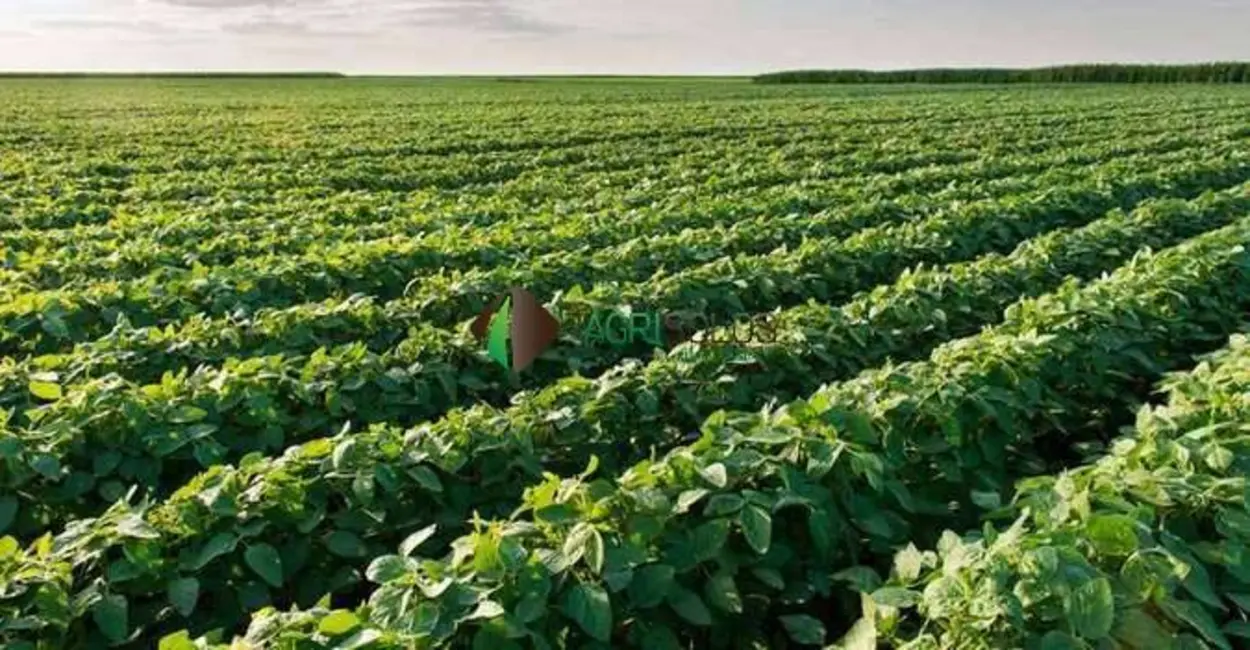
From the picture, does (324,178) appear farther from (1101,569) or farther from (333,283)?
(1101,569)

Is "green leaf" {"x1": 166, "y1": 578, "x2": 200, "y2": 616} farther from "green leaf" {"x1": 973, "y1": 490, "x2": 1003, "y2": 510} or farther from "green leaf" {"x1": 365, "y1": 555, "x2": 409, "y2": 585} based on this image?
"green leaf" {"x1": 973, "y1": 490, "x2": 1003, "y2": 510}

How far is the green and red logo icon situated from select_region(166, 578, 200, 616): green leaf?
2424 millimetres

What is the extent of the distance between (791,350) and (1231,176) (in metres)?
12.0

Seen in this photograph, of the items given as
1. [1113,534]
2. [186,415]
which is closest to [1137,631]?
[1113,534]

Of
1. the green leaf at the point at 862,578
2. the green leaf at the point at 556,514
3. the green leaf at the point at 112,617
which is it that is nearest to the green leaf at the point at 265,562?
the green leaf at the point at 112,617

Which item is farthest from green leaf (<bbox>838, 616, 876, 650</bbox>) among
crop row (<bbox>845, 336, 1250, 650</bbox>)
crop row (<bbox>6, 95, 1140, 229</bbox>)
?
crop row (<bbox>6, 95, 1140, 229</bbox>)

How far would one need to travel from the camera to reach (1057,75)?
7331 cm

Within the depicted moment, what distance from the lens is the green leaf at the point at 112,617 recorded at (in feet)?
8.56

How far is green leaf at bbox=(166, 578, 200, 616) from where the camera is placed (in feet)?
8.98

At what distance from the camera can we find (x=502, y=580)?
238cm

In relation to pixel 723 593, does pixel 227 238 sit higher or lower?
lower

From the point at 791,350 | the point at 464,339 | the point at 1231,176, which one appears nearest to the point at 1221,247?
the point at 791,350

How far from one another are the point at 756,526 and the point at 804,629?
0.30 metres

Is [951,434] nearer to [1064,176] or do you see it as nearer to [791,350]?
[791,350]
